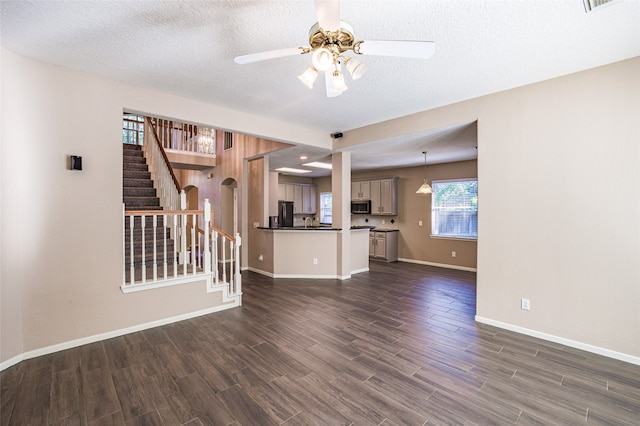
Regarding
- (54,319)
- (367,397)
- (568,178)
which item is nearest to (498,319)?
(568,178)

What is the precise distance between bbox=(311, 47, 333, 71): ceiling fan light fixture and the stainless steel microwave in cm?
665

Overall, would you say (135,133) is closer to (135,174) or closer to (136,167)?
(136,167)

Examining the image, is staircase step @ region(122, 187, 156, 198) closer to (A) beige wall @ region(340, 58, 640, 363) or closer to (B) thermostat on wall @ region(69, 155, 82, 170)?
(B) thermostat on wall @ region(69, 155, 82, 170)

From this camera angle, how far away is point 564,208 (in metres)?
2.91

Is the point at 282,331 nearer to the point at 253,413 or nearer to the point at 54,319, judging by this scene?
the point at 253,413

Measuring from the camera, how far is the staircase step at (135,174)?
5556mm

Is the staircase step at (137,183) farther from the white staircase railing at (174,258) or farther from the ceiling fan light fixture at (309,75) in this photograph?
the ceiling fan light fixture at (309,75)

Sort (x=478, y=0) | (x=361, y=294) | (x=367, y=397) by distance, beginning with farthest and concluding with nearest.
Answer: (x=361, y=294), (x=367, y=397), (x=478, y=0)

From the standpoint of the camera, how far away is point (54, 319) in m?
2.72

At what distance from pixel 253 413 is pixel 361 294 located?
2.90m

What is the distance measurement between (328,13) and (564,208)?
3.01m

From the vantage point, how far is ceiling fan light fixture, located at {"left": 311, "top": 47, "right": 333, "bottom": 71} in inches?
68.8

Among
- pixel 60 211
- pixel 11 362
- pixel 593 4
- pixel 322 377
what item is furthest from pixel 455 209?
pixel 11 362

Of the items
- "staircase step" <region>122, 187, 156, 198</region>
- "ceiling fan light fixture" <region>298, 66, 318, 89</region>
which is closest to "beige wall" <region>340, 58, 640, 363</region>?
"ceiling fan light fixture" <region>298, 66, 318, 89</region>
